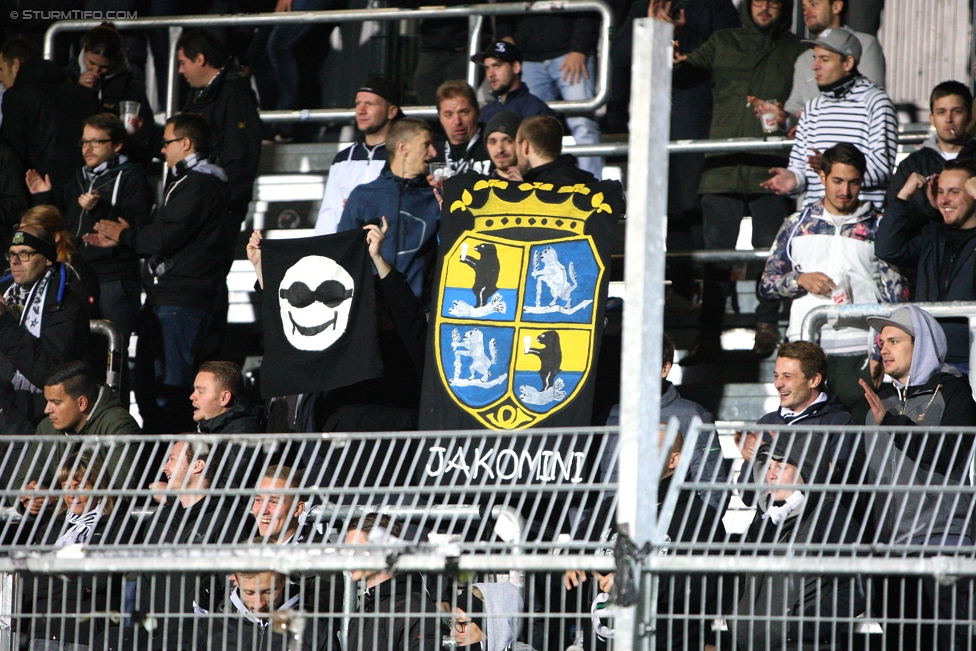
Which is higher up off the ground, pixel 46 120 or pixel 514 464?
pixel 46 120

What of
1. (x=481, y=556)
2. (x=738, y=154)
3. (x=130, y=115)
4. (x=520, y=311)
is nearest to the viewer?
(x=481, y=556)

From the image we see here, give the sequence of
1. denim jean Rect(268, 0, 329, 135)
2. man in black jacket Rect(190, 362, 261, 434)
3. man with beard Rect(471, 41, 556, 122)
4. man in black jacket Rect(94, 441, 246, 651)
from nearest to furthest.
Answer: man in black jacket Rect(94, 441, 246, 651) < man in black jacket Rect(190, 362, 261, 434) < man with beard Rect(471, 41, 556, 122) < denim jean Rect(268, 0, 329, 135)

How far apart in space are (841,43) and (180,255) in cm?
352

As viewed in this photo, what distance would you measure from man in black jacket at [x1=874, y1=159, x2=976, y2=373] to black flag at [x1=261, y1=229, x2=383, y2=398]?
2.32m

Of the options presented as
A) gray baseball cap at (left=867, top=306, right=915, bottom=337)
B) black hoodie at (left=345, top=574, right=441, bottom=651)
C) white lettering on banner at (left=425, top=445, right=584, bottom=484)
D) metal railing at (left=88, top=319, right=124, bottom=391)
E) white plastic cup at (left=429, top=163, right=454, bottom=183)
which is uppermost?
white plastic cup at (left=429, top=163, right=454, bottom=183)

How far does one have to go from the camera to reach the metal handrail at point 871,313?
5.61m

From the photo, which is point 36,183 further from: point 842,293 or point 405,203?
point 842,293

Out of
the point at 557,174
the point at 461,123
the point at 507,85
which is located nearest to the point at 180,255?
the point at 461,123

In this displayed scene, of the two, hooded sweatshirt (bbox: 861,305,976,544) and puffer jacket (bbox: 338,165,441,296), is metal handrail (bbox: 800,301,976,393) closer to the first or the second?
hooded sweatshirt (bbox: 861,305,976,544)

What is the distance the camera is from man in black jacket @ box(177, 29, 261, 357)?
784cm

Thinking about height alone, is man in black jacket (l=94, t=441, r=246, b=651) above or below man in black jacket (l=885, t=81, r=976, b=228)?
below

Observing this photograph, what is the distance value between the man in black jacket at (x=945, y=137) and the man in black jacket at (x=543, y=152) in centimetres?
157

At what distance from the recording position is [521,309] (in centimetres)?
567

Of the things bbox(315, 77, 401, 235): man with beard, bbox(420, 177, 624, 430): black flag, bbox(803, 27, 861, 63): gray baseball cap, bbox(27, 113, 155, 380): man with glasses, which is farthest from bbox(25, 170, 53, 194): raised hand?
bbox(803, 27, 861, 63): gray baseball cap
